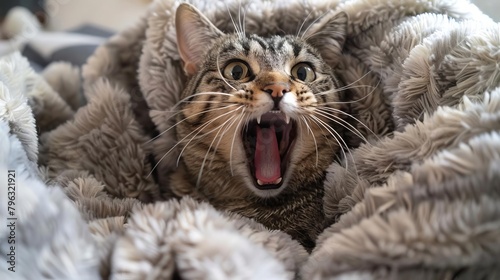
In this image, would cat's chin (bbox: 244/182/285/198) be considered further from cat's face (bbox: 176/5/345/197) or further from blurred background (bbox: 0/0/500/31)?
blurred background (bbox: 0/0/500/31)

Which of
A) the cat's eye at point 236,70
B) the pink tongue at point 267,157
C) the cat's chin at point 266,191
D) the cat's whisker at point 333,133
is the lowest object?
the cat's chin at point 266,191

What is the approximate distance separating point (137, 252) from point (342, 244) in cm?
26

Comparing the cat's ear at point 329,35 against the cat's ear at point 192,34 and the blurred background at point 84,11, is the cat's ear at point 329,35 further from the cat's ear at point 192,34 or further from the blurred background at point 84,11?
the blurred background at point 84,11

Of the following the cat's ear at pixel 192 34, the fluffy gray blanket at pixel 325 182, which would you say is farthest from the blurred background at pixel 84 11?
the cat's ear at pixel 192 34

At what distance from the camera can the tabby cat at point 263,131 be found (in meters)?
0.85

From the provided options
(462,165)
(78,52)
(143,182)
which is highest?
(462,165)

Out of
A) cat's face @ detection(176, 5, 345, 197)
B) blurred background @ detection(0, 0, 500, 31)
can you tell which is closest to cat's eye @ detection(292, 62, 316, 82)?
cat's face @ detection(176, 5, 345, 197)

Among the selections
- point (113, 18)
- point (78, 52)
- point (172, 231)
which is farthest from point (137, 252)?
point (113, 18)

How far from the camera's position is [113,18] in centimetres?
267

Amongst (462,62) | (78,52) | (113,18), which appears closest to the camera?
(462,62)

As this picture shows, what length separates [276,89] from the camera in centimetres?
80

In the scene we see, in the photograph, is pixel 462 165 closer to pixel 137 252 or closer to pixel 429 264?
pixel 429 264

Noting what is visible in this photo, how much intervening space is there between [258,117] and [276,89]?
0.23 feet

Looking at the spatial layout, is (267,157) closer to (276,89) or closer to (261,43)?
(276,89)
